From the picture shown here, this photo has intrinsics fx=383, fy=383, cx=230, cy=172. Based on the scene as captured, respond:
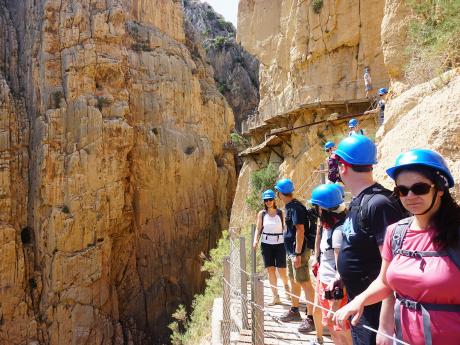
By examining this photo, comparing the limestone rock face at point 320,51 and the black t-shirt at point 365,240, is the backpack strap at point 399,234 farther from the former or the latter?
the limestone rock face at point 320,51

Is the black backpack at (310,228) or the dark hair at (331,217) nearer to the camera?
the dark hair at (331,217)

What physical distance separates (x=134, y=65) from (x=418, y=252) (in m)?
26.7

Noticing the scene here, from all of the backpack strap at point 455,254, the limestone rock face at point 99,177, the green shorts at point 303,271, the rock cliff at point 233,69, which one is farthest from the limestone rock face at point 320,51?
the rock cliff at point 233,69

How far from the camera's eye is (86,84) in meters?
23.2

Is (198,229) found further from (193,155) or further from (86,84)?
(86,84)

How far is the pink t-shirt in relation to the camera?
1623 millimetres

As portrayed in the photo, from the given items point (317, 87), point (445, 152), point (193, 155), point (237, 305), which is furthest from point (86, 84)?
point (445, 152)

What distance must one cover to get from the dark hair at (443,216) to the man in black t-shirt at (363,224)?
0.42m

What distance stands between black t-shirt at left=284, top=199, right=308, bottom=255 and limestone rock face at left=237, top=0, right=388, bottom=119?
34.6 ft

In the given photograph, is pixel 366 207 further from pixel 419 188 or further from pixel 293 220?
pixel 293 220

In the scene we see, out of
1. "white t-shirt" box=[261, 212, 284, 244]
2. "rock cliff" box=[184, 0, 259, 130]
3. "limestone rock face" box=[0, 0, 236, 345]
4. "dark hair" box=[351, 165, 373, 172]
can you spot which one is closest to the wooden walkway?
"white t-shirt" box=[261, 212, 284, 244]

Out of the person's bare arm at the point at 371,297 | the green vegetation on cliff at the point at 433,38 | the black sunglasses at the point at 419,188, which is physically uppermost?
the green vegetation on cliff at the point at 433,38

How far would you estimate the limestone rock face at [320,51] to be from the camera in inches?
555

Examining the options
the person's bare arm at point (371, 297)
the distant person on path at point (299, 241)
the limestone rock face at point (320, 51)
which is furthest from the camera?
the limestone rock face at point (320, 51)
